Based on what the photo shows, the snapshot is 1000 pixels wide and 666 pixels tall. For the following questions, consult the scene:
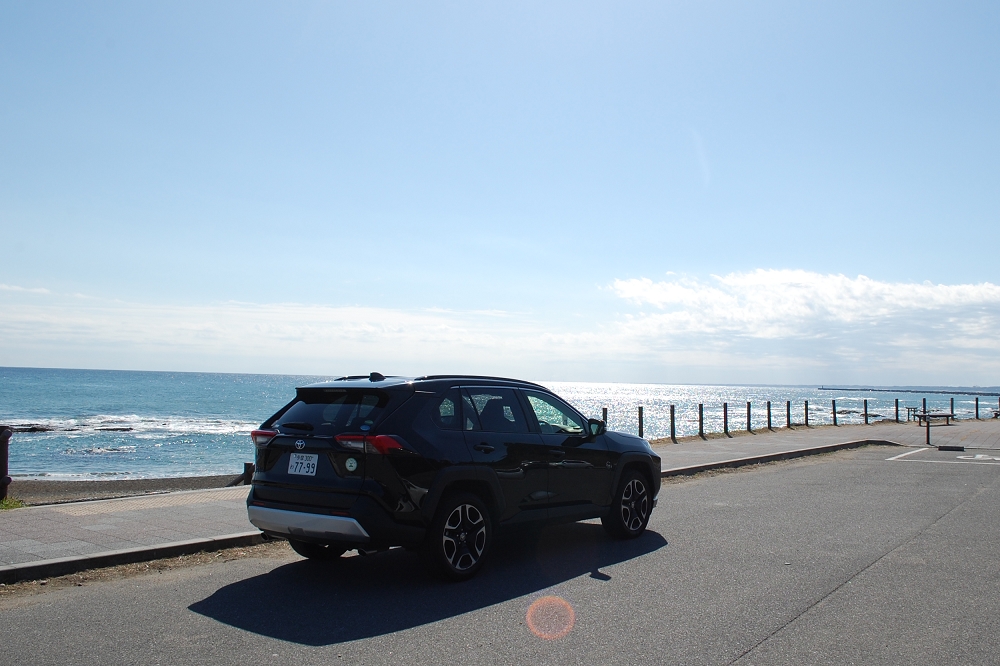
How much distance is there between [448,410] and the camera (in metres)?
6.80

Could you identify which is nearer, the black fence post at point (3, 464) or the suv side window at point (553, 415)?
the suv side window at point (553, 415)

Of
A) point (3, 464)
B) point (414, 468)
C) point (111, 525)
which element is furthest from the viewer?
point (3, 464)

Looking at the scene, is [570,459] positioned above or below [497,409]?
below

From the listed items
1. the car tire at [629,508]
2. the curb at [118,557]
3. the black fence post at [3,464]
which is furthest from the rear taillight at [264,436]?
the black fence post at [3,464]

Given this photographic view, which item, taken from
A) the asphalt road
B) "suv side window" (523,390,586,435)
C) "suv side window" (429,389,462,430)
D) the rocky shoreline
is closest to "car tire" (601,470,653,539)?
the asphalt road

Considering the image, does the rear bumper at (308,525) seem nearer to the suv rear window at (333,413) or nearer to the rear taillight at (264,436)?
the rear taillight at (264,436)

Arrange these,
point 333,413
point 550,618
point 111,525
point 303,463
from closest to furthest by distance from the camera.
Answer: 1. point 550,618
2. point 303,463
3. point 333,413
4. point 111,525

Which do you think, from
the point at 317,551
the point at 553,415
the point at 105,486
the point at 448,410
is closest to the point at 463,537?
the point at 448,410

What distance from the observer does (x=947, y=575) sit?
22.0ft

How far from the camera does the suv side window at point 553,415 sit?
25.5 feet

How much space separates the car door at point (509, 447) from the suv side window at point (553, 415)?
24 centimetres

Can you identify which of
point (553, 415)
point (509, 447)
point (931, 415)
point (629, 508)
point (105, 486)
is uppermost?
point (553, 415)

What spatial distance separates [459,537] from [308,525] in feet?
3.99

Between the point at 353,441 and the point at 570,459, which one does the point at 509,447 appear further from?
the point at 353,441
